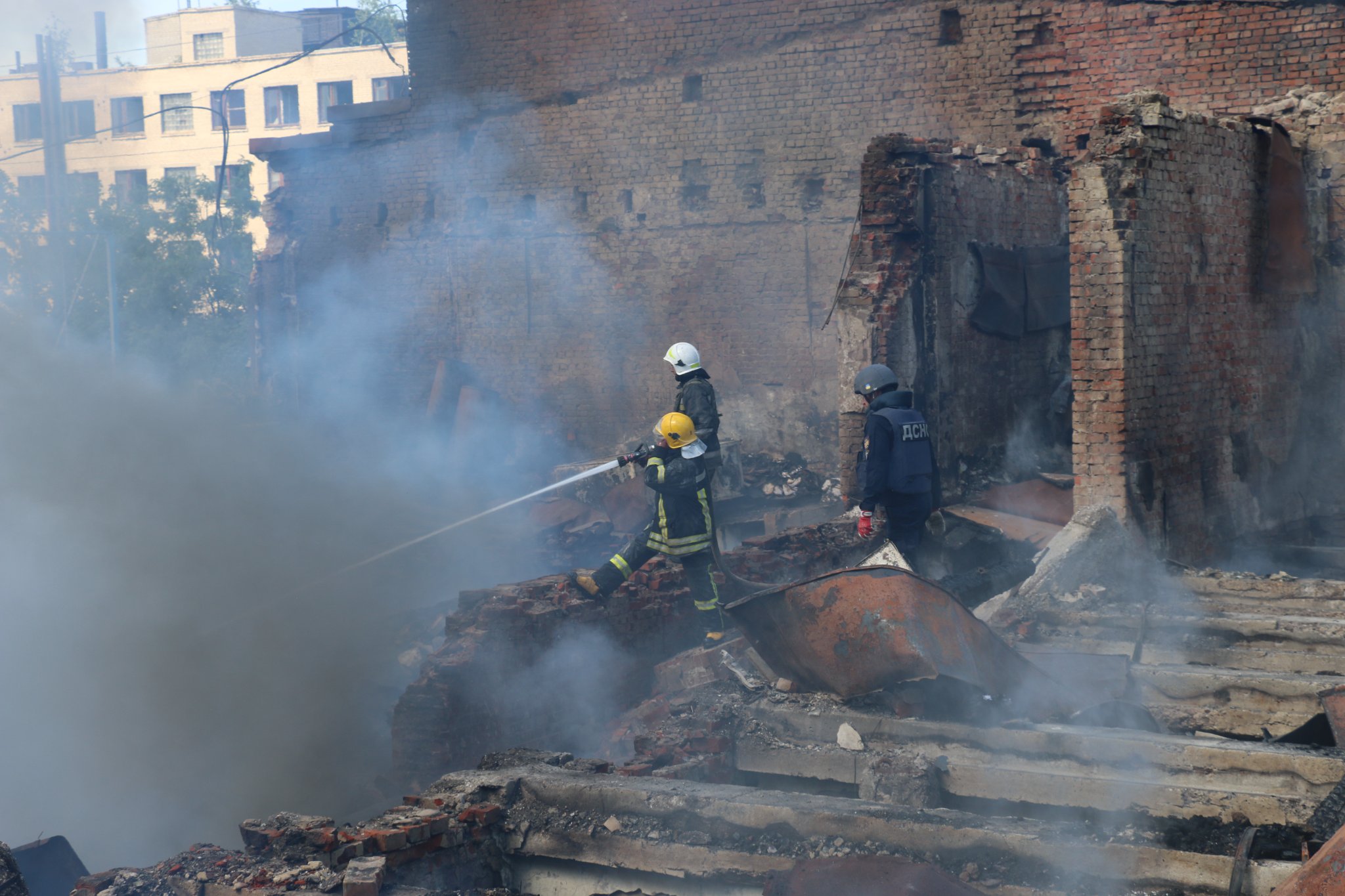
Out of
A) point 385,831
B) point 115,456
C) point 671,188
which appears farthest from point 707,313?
point 385,831

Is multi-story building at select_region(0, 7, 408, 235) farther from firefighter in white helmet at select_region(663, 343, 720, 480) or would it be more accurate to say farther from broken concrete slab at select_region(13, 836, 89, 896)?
broken concrete slab at select_region(13, 836, 89, 896)

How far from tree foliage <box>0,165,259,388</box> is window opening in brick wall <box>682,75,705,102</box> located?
43.7ft

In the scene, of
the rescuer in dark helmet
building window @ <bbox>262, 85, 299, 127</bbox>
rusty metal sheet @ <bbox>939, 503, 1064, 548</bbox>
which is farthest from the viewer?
building window @ <bbox>262, 85, 299, 127</bbox>

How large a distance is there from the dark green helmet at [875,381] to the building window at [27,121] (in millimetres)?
40351

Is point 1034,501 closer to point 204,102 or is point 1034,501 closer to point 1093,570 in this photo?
point 1093,570

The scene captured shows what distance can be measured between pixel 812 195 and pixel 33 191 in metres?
31.4

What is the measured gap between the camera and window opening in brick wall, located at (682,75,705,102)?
15141 mm

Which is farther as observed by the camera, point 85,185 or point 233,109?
point 233,109

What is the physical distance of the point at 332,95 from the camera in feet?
143

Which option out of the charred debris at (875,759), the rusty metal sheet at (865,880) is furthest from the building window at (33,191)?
the rusty metal sheet at (865,880)

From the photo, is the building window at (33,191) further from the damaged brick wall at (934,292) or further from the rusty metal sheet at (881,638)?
the rusty metal sheet at (881,638)

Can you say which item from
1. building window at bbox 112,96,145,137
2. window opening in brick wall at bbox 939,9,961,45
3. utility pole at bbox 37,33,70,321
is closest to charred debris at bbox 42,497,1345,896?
window opening in brick wall at bbox 939,9,961,45

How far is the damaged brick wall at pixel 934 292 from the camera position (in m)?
10.1

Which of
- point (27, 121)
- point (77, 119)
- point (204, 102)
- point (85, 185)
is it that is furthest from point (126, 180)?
point (85, 185)
